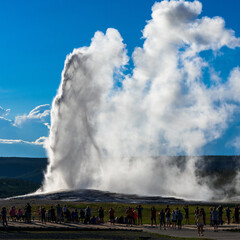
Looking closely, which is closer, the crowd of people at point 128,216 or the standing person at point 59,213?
the crowd of people at point 128,216

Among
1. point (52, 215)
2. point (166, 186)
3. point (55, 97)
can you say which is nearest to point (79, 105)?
point (55, 97)

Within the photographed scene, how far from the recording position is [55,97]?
95.8 meters

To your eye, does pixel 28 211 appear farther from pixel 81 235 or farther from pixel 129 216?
pixel 81 235

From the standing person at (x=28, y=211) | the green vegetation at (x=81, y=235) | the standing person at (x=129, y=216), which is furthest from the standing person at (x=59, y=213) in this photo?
the green vegetation at (x=81, y=235)

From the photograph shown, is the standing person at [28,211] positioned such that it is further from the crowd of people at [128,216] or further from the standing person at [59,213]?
the standing person at [59,213]

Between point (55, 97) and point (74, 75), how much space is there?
244 inches

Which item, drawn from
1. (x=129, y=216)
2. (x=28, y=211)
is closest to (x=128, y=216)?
(x=129, y=216)

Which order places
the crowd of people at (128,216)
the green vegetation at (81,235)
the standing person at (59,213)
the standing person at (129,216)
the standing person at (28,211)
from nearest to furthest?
the green vegetation at (81,235), the crowd of people at (128,216), the standing person at (28,211), the standing person at (129,216), the standing person at (59,213)

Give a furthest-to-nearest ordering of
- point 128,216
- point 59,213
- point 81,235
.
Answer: point 59,213 → point 128,216 → point 81,235

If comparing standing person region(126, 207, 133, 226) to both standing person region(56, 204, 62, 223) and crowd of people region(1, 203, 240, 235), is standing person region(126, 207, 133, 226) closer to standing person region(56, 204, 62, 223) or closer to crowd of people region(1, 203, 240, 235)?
crowd of people region(1, 203, 240, 235)

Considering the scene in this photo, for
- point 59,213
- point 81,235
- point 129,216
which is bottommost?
point 81,235

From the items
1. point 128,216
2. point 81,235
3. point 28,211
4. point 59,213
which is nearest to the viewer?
point 81,235

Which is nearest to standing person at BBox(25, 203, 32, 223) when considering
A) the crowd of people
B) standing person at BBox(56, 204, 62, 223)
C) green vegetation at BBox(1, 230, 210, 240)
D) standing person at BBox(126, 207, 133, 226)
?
the crowd of people

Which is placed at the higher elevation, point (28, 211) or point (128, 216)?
point (28, 211)
